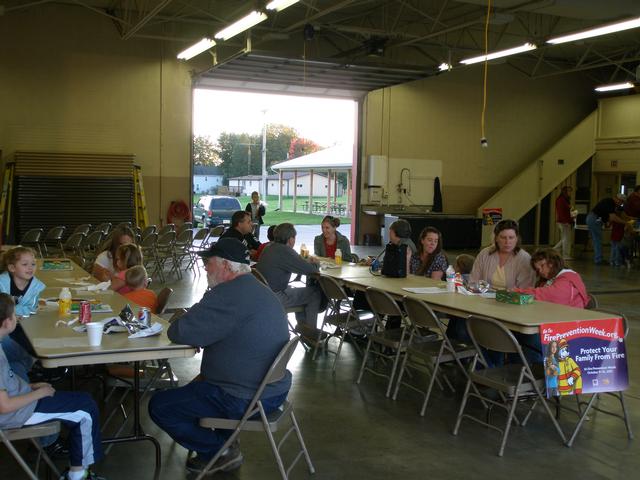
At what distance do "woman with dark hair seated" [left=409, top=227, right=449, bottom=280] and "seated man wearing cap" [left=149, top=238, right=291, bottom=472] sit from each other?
3100 mm

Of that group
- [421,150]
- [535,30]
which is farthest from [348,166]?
[535,30]

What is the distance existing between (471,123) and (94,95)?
9713 millimetres

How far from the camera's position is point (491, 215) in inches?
710

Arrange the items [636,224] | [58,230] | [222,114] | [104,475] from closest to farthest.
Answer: [104,475] < [58,230] < [636,224] < [222,114]

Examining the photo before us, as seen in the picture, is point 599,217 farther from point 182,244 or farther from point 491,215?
point 182,244

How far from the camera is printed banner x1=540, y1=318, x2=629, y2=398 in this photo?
414 centimetres

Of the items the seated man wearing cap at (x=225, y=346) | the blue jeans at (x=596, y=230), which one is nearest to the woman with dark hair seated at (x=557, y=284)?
the seated man wearing cap at (x=225, y=346)

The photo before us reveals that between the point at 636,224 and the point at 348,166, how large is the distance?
39.6ft

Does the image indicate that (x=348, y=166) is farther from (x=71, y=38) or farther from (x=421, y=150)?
(x=71, y=38)

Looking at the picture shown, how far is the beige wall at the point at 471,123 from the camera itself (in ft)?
58.1

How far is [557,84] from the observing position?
1969 centimetres

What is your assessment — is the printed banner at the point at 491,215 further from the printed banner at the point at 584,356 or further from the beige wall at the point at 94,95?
the printed banner at the point at 584,356

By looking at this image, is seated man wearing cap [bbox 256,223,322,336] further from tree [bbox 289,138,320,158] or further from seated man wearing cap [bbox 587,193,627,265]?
tree [bbox 289,138,320,158]

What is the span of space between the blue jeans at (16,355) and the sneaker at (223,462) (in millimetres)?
1024
